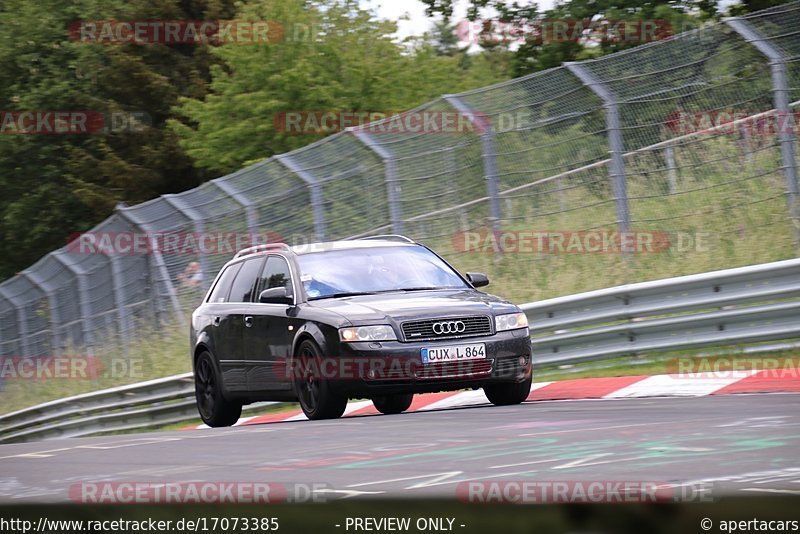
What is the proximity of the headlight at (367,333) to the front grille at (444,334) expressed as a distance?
0.12 meters

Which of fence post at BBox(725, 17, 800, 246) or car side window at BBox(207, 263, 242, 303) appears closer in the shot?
fence post at BBox(725, 17, 800, 246)

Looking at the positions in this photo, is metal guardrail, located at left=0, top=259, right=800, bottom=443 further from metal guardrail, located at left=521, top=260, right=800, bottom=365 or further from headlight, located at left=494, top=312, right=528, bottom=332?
headlight, located at left=494, top=312, right=528, bottom=332

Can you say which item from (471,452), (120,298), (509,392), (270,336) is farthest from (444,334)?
(120,298)

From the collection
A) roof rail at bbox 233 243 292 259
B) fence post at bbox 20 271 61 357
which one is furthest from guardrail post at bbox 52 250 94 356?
roof rail at bbox 233 243 292 259

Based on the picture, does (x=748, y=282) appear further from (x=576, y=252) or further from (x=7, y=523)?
(x=7, y=523)

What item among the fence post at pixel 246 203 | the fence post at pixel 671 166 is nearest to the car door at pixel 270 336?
the fence post at pixel 671 166

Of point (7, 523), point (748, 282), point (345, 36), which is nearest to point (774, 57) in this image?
point (748, 282)

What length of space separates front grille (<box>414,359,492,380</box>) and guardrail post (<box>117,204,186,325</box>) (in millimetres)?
11502

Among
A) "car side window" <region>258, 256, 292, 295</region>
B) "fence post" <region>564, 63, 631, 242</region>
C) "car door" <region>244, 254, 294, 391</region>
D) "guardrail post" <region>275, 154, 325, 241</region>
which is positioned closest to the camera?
"car door" <region>244, 254, 294, 391</region>

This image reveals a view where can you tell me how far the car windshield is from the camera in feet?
35.6

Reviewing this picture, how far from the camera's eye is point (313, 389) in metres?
10.1

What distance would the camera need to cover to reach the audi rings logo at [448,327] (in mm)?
9867

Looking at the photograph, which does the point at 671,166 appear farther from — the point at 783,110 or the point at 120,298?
the point at 120,298

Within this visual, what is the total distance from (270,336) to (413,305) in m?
1.45
